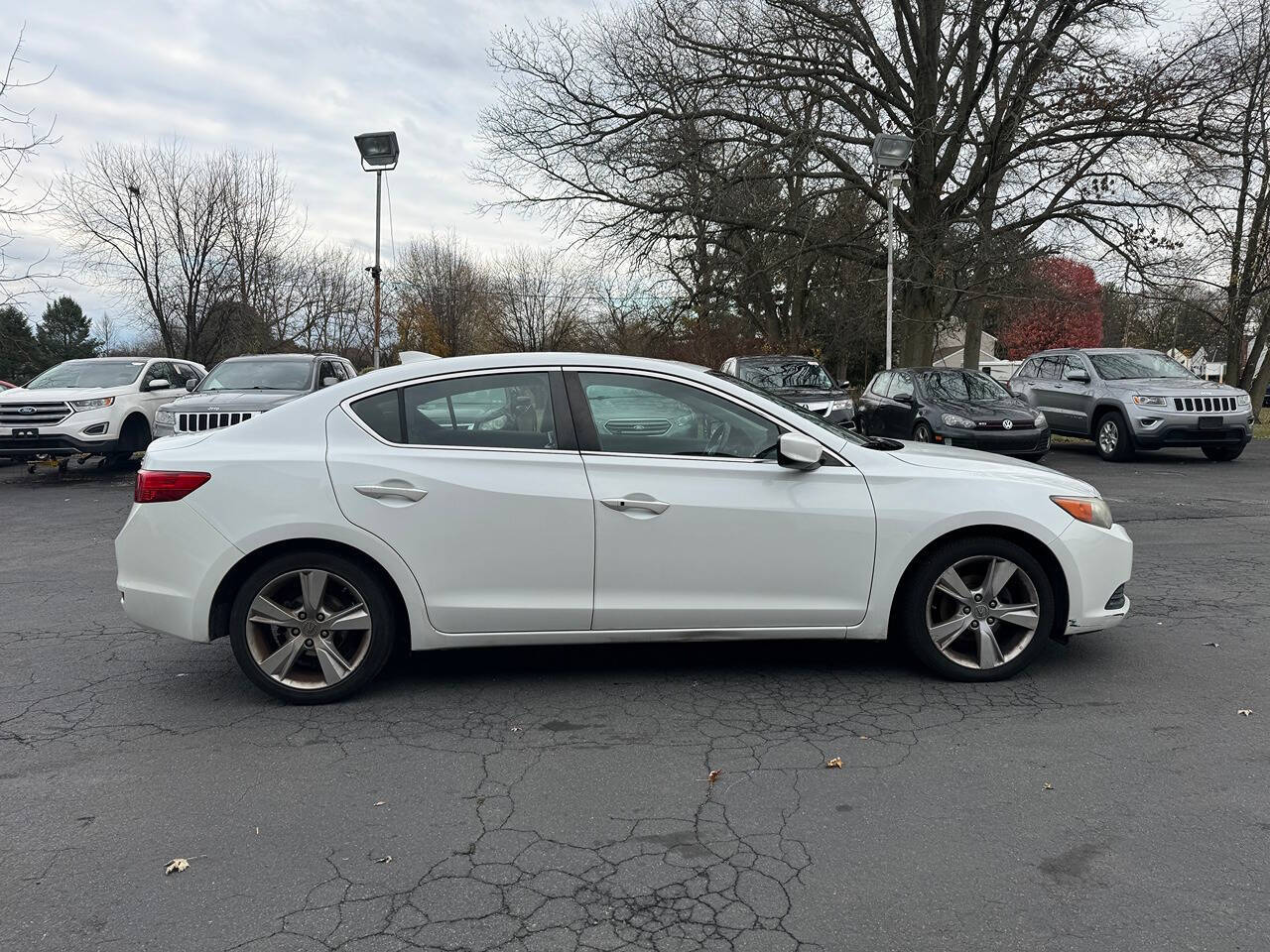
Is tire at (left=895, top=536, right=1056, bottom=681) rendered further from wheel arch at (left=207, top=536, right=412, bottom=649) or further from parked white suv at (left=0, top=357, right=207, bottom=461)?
parked white suv at (left=0, top=357, right=207, bottom=461)

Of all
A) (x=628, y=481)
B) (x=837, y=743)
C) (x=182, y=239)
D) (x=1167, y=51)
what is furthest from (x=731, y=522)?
(x=182, y=239)

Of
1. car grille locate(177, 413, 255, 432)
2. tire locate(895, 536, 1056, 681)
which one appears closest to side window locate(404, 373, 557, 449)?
tire locate(895, 536, 1056, 681)

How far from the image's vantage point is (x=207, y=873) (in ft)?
9.46

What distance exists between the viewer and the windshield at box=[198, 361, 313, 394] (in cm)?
1349

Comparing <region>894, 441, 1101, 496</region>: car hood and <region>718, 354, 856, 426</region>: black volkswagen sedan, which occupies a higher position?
<region>718, 354, 856, 426</region>: black volkswagen sedan

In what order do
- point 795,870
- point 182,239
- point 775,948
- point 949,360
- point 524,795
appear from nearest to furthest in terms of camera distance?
point 775,948
point 795,870
point 524,795
point 182,239
point 949,360

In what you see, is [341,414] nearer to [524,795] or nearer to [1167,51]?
[524,795]

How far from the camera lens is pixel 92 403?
45.7 ft

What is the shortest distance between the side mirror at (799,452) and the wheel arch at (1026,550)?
0.67 m

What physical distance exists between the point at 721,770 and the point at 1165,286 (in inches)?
848

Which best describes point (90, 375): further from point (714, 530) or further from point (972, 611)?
point (972, 611)

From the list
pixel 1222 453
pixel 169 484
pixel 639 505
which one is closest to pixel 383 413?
pixel 169 484

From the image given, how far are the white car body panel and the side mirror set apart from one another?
2.6 inches

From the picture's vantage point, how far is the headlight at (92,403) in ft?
Answer: 45.3
